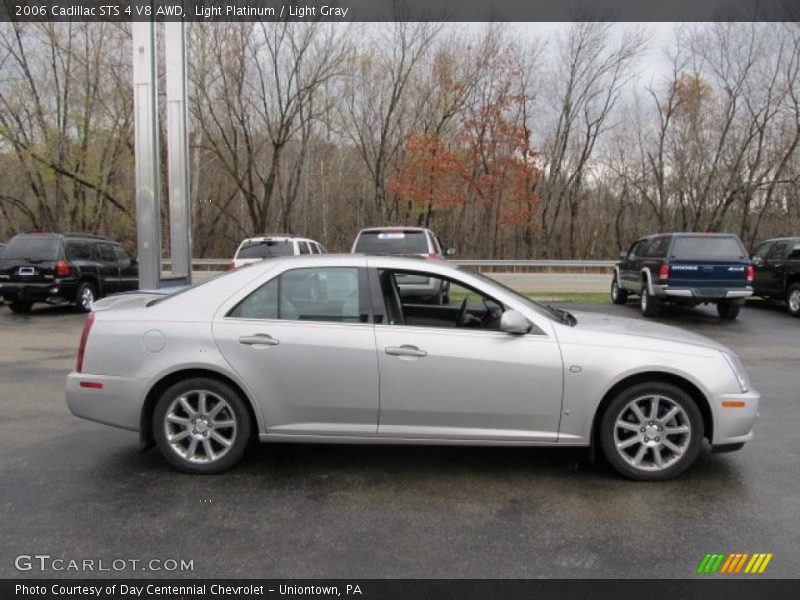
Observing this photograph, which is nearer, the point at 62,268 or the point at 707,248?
the point at 707,248

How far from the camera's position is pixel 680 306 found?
1556cm

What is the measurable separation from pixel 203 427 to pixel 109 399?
2.31 feet

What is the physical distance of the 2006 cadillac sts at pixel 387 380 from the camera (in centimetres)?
405

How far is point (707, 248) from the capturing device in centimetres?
1238

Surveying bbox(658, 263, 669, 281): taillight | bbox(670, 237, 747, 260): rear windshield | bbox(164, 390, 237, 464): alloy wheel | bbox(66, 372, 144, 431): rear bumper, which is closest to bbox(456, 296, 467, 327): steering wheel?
bbox(164, 390, 237, 464): alloy wheel

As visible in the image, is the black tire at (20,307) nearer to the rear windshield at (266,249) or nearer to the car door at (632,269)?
the rear windshield at (266,249)

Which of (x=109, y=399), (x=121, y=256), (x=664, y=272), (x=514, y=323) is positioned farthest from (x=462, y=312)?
(x=121, y=256)

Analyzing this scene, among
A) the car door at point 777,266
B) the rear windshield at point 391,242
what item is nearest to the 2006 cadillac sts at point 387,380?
the rear windshield at point 391,242

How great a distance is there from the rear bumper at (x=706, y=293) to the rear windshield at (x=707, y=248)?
634 millimetres

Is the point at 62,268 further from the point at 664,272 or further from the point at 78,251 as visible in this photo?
the point at 664,272

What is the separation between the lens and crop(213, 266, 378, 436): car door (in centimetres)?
410

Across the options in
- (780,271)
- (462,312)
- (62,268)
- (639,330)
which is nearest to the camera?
(639,330)

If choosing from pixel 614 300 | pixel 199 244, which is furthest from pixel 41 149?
pixel 614 300
